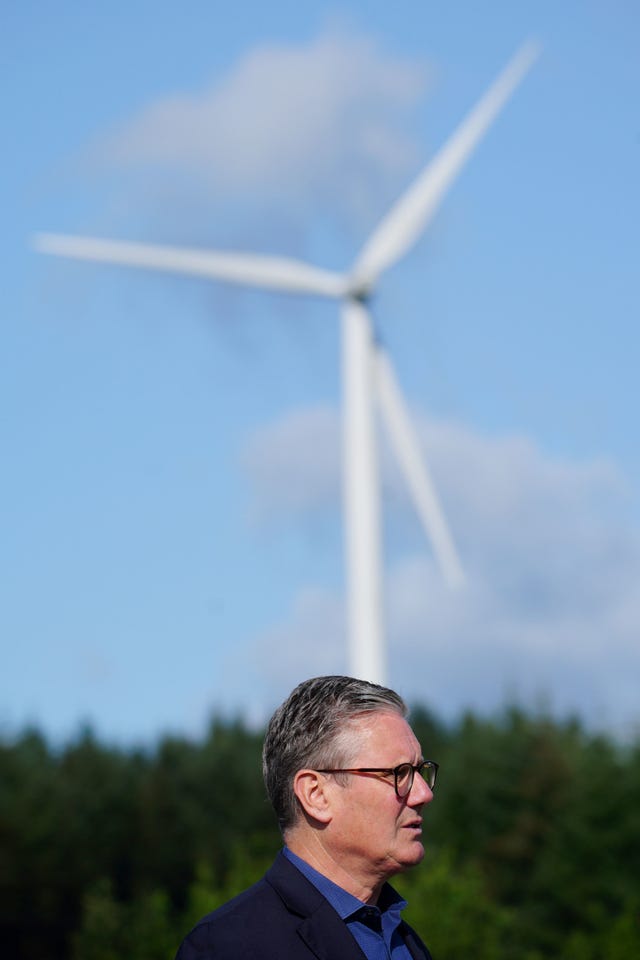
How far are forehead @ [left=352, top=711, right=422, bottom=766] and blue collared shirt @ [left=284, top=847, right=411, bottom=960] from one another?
1.25 feet

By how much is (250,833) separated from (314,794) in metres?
72.2

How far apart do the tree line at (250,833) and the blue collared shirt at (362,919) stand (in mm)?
53986

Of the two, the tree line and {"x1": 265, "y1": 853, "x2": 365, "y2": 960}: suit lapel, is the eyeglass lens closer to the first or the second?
{"x1": 265, "y1": 853, "x2": 365, "y2": 960}: suit lapel

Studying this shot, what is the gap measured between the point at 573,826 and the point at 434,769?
6529 centimetres

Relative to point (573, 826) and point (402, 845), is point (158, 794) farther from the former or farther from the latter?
point (402, 845)

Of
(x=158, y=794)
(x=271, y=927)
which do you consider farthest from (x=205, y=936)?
(x=158, y=794)

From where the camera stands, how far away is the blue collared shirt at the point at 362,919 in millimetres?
4777

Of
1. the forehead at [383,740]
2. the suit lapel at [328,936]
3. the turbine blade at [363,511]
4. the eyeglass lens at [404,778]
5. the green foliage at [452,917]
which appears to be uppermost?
the turbine blade at [363,511]

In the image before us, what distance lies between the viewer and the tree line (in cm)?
6631

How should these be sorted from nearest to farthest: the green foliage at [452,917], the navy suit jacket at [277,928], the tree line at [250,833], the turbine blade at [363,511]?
1. the navy suit jacket at [277,928]
2. the turbine blade at [363,511]
3. the green foliage at [452,917]
4. the tree line at [250,833]

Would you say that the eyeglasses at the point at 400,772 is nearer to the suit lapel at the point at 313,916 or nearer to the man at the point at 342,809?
the man at the point at 342,809

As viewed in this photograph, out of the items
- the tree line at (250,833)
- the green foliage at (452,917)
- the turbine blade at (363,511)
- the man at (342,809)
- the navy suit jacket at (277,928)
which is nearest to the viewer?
the navy suit jacket at (277,928)

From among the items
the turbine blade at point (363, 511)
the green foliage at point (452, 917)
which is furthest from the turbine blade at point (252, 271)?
the green foliage at point (452, 917)

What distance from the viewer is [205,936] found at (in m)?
4.61
